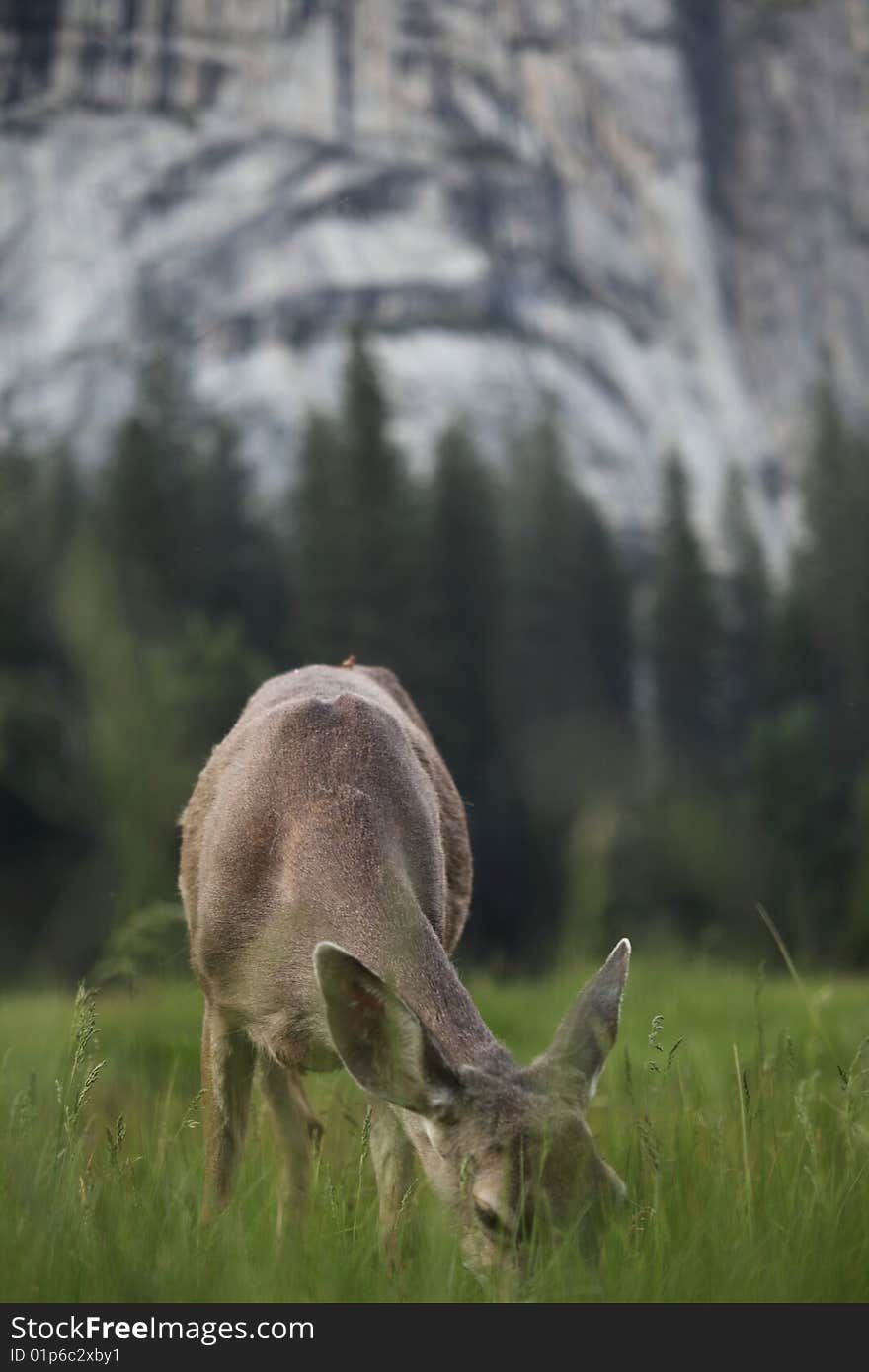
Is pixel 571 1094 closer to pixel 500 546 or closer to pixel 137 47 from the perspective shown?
pixel 500 546

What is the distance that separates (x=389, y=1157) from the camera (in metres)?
4.06

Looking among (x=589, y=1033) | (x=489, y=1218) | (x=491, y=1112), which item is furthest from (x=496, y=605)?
(x=489, y=1218)

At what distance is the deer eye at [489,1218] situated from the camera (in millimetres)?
3205

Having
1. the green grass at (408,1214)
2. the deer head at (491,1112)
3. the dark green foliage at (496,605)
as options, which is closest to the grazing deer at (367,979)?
the deer head at (491,1112)

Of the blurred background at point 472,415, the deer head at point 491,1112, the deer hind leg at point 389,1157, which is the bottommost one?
the deer hind leg at point 389,1157

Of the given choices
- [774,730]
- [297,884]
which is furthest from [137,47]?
[297,884]

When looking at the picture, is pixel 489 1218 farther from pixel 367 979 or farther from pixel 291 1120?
pixel 291 1120

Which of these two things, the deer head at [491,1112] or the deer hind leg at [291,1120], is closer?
the deer head at [491,1112]

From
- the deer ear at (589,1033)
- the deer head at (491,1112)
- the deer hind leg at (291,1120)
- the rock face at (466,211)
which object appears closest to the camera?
the deer head at (491,1112)

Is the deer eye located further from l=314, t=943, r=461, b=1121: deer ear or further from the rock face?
the rock face

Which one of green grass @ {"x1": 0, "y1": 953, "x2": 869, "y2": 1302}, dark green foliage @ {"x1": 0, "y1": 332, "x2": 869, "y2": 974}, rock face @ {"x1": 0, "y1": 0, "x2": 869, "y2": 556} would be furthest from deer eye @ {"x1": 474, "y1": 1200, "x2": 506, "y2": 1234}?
rock face @ {"x1": 0, "y1": 0, "x2": 869, "y2": 556}

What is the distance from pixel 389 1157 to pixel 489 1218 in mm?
855

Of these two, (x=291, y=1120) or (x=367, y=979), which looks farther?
(x=291, y=1120)

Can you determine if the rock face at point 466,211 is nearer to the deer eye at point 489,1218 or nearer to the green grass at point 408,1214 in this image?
the green grass at point 408,1214
